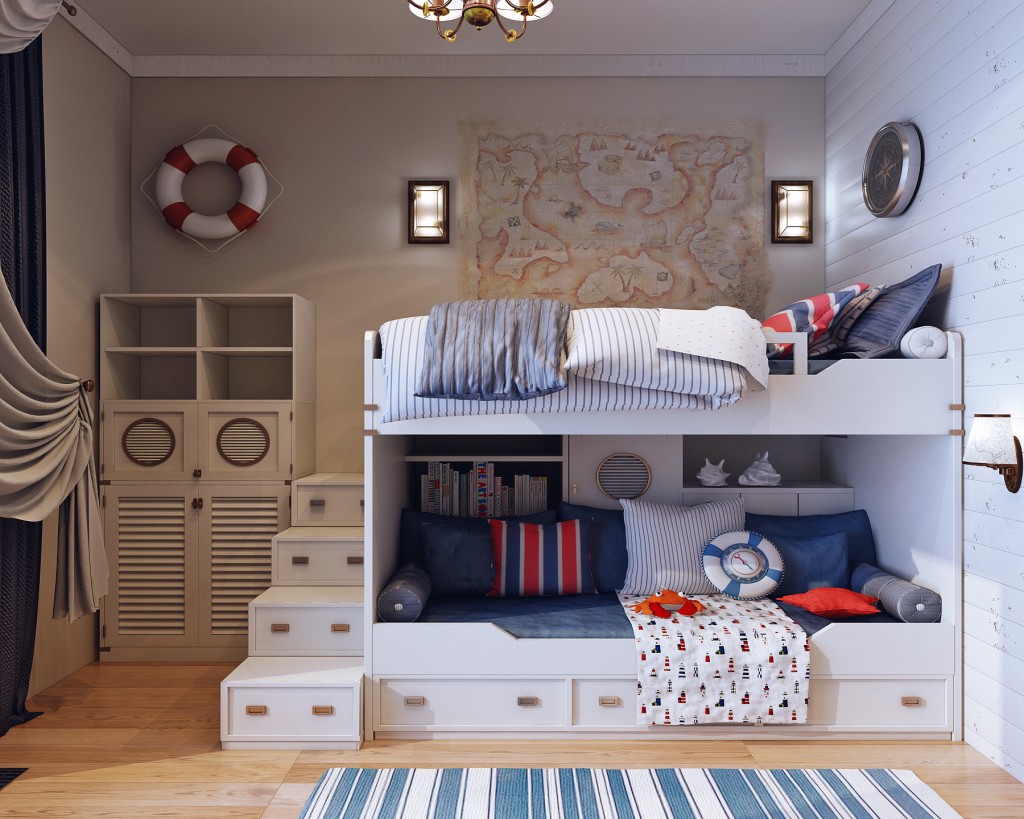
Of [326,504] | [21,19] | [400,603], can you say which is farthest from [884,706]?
[21,19]

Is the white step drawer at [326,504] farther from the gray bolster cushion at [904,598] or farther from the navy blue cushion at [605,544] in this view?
the gray bolster cushion at [904,598]

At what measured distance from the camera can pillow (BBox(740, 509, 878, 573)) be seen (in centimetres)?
296

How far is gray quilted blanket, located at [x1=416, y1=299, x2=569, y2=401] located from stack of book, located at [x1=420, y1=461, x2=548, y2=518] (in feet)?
3.07

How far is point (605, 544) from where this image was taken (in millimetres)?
2998

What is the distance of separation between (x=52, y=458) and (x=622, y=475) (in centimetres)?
210

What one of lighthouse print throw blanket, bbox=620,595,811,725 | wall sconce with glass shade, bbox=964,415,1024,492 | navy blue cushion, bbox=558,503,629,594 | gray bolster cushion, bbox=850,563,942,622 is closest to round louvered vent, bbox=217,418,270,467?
navy blue cushion, bbox=558,503,629,594

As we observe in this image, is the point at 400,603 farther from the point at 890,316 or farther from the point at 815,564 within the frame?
the point at 890,316

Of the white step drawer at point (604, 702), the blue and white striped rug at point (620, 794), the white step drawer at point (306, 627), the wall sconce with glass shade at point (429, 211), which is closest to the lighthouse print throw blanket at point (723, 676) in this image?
the white step drawer at point (604, 702)

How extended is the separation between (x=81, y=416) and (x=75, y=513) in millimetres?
380

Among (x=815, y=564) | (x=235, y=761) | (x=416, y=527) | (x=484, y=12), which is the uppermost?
(x=484, y=12)

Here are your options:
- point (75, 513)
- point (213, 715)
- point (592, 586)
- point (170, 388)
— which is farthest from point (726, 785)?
point (170, 388)

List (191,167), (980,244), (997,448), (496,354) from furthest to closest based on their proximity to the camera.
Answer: (191,167) < (980,244) < (496,354) < (997,448)

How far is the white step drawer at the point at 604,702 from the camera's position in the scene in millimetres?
2506

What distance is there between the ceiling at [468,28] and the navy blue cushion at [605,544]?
2.03 metres
